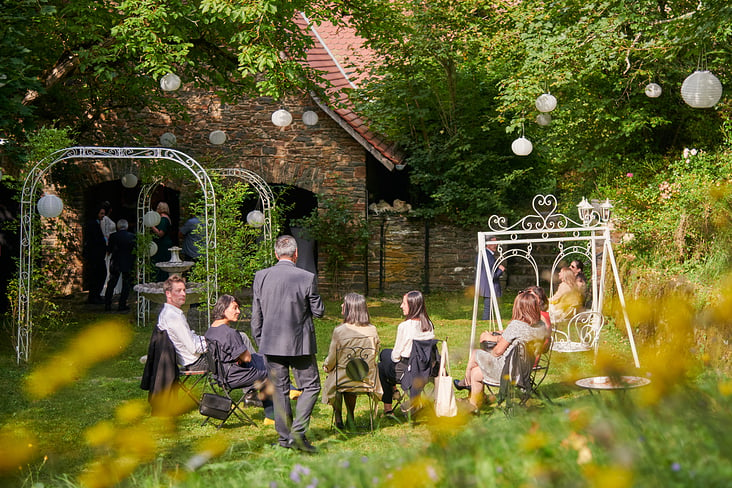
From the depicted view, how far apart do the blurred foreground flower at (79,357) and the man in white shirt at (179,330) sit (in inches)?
70.8

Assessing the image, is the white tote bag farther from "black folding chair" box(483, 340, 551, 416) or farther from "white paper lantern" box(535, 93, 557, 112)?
"white paper lantern" box(535, 93, 557, 112)

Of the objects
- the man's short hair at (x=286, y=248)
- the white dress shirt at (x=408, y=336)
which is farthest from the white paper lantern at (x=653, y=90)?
the man's short hair at (x=286, y=248)

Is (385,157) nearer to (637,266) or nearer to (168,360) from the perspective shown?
(637,266)

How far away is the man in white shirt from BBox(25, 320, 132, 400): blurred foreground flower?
1.80 metres

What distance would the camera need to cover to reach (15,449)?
5.70 m

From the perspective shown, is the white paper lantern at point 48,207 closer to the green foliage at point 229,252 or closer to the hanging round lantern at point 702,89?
the green foliage at point 229,252

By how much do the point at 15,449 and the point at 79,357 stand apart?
13.0ft

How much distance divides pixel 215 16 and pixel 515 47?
5634 mm

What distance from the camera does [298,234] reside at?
15734mm

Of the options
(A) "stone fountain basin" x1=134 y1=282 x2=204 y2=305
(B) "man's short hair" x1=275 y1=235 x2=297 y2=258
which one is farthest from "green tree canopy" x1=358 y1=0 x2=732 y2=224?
(A) "stone fountain basin" x1=134 y1=282 x2=204 y2=305

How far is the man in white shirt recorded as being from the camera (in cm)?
684

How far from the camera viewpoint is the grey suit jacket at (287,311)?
564 centimetres

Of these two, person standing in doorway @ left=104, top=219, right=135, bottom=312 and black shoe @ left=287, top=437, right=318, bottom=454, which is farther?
person standing in doorway @ left=104, top=219, right=135, bottom=312

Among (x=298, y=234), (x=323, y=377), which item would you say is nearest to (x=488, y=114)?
(x=298, y=234)
